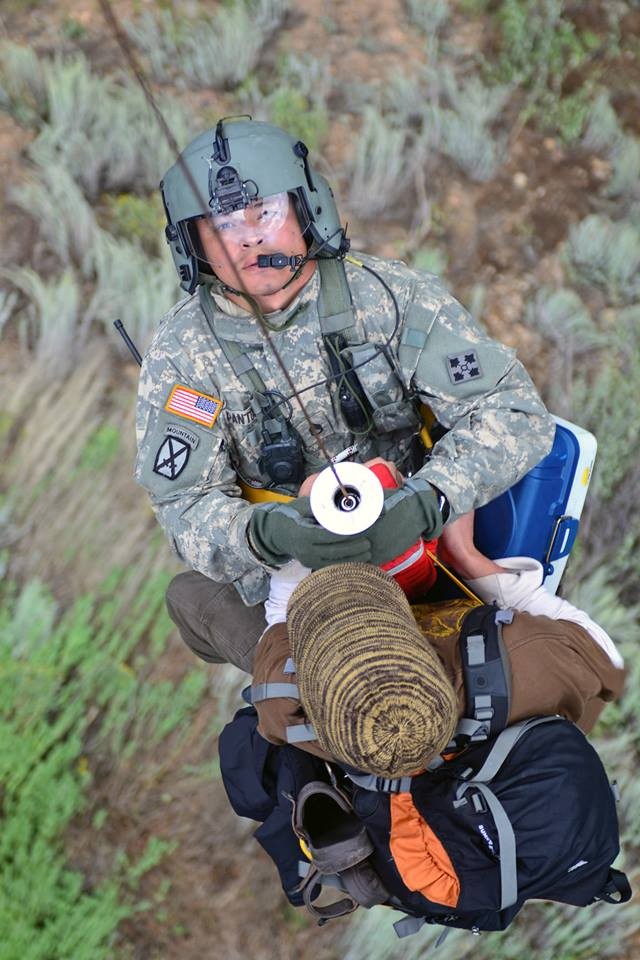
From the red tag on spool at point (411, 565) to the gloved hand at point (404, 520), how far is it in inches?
1.6

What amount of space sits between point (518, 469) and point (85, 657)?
7.08ft

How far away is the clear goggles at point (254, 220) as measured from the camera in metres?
2.30

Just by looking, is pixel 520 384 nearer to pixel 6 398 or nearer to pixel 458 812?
pixel 458 812

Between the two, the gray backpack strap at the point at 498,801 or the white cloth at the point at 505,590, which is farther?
the white cloth at the point at 505,590

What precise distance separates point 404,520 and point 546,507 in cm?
71

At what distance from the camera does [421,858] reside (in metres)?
1.92

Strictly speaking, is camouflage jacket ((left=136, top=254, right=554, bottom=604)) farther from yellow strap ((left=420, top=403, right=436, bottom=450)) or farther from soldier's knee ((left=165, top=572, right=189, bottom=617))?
soldier's knee ((left=165, top=572, right=189, bottom=617))

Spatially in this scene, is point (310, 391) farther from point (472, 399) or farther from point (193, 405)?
point (472, 399)

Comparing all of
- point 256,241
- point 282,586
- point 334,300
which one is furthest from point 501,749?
point 256,241

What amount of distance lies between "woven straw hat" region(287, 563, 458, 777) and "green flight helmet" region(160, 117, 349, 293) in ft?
3.73

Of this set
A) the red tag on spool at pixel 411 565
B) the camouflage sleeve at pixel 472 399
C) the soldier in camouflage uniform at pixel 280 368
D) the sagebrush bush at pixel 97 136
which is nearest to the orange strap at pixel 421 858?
the red tag on spool at pixel 411 565

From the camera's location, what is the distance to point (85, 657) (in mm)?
3678

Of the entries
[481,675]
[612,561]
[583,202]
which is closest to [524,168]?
[583,202]

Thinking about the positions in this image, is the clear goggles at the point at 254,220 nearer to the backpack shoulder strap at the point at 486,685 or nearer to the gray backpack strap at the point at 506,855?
the backpack shoulder strap at the point at 486,685
